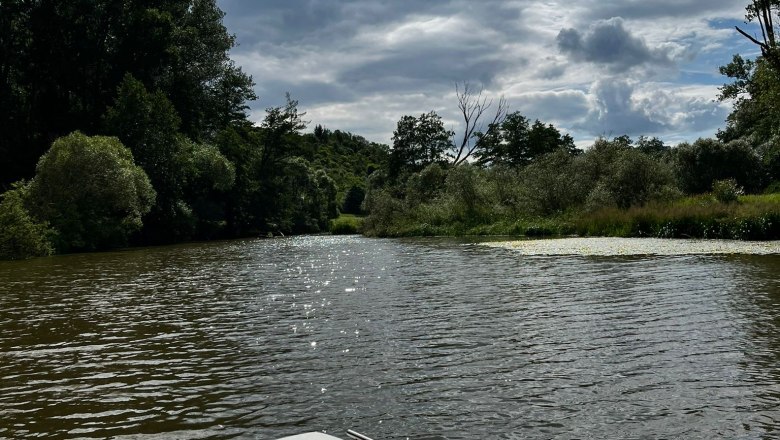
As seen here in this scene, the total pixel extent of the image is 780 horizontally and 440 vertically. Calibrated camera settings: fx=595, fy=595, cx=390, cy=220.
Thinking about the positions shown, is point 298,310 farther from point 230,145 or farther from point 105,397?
point 230,145

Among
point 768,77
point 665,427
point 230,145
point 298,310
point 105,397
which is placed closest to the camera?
point 665,427

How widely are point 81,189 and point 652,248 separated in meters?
37.9

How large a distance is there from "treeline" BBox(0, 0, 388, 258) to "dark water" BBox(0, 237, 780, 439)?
2620 cm

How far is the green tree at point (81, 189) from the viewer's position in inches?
1665

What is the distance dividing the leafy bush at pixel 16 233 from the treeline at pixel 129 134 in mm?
72

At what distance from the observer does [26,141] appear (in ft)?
189

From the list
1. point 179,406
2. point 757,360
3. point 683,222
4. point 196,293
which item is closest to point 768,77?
point 683,222

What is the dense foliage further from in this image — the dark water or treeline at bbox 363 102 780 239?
the dark water

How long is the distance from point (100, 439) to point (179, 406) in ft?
3.81

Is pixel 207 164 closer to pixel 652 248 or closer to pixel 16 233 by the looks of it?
pixel 16 233

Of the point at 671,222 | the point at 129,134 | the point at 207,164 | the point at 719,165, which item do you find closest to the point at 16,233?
the point at 129,134

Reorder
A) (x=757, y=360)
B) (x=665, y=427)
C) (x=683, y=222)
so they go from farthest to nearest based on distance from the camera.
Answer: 1. (x=683, y=222)
2. (x=757, y=360)
3. (x=665, y=427)

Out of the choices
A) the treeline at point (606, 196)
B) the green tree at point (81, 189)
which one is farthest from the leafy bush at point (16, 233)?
the treeline at point (606, 196)

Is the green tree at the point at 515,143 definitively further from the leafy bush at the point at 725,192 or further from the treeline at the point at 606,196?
the leafy bush at the point at 725,192
